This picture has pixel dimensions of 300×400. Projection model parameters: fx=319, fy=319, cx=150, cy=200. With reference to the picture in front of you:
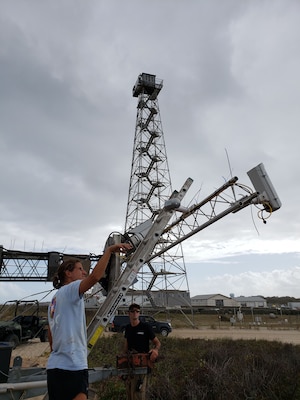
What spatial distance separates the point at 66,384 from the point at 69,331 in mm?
390

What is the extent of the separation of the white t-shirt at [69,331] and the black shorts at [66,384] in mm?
42

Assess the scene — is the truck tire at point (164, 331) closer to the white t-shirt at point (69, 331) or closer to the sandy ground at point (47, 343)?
the sandy ground at point (47, 343)

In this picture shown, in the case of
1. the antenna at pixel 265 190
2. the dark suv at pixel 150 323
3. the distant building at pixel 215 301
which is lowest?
the dark suv at pixel 150 323

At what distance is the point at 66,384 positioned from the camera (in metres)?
2.53

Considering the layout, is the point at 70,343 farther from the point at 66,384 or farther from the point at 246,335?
the point at 246,335

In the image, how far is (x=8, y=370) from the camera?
386 cm

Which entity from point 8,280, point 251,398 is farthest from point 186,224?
point 8,280

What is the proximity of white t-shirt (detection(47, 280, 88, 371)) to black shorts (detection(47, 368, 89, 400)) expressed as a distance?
42mm

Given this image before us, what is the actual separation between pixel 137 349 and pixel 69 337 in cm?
251

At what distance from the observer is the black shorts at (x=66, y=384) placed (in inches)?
99.7

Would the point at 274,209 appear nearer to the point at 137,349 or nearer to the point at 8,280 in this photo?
the point at 137,349

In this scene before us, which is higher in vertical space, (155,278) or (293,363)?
(155,278)

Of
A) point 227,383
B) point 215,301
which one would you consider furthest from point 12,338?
point 215,301

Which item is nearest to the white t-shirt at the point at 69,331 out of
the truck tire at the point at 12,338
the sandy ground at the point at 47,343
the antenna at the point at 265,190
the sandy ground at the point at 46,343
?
the antenna at the point at 265,190
